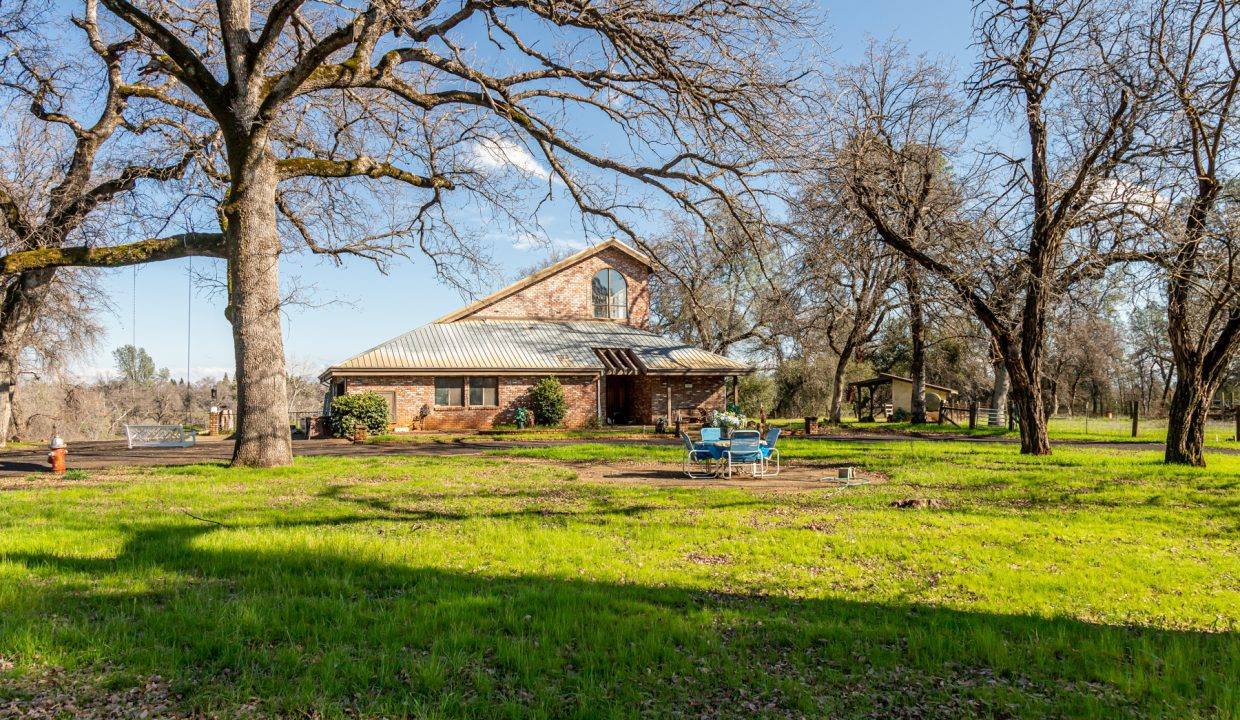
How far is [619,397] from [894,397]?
58.7ft

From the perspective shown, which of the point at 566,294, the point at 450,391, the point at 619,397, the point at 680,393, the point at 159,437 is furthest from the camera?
the point at 566,294

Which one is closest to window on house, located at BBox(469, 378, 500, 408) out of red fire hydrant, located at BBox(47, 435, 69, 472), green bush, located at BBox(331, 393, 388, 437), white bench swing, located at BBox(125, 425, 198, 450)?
green bush, located at BBox(331, 393, 388, 437)

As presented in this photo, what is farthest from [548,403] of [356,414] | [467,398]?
[356,414]

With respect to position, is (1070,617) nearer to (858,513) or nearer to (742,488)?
(858,513)

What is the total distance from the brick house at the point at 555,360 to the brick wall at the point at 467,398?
40mm

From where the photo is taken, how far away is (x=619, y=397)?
31422mm

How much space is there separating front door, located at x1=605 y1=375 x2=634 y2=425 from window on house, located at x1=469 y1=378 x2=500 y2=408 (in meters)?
5.57

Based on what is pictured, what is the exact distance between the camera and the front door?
31167 millimetres

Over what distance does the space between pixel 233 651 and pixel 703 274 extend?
3474cm

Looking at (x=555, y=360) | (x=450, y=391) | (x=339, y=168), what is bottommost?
(x=450, y=391)

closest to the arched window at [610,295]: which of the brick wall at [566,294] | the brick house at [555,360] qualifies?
the brick house at [555,360]

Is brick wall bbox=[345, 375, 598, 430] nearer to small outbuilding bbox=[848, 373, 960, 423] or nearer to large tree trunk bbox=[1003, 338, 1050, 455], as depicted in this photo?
small outbuilding bbox=[848, 373, 960, 423]

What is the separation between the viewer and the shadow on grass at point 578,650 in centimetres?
340

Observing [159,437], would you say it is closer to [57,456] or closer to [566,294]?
[57,456]
